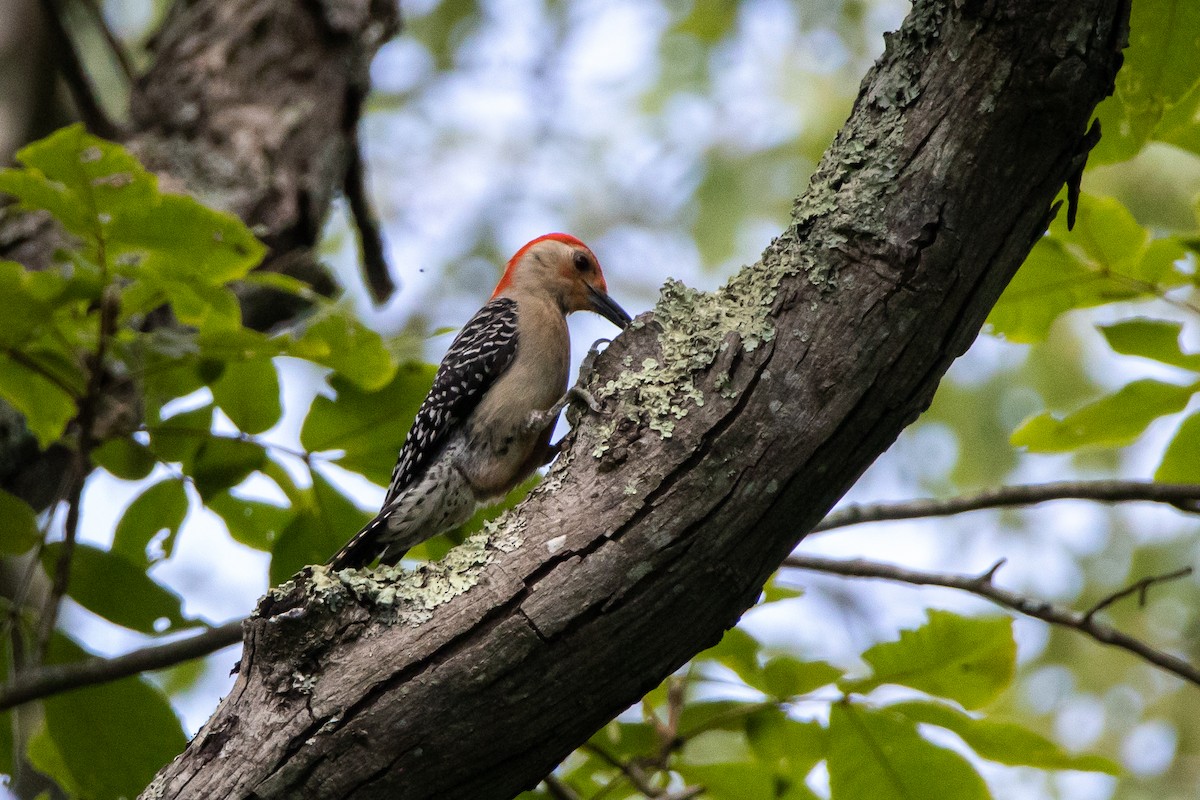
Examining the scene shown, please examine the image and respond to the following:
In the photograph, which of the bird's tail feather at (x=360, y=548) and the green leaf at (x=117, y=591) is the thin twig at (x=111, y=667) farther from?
the bird's tail feather at (x=360, y=548)

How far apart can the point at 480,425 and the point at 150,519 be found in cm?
144

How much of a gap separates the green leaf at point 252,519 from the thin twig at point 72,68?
8.88 ft

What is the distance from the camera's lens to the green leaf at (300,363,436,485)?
4027 mm

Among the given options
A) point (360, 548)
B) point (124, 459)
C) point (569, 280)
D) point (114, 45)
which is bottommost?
point (124, 459)

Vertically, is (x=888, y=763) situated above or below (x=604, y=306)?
below

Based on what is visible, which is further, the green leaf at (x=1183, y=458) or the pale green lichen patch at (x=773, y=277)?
the green leaf at (x=1183, y=458)

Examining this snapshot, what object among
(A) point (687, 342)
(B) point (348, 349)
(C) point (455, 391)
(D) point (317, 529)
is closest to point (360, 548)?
(D) point (317, 529)

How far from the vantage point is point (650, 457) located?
2562mm

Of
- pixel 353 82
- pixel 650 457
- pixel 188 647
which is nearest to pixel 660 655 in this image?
pixel 650 457

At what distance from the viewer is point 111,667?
3561 millimetres

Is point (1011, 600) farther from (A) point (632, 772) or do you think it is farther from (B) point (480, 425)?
(B) point (480, 425)

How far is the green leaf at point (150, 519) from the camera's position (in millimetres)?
4207

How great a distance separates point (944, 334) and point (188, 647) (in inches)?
104

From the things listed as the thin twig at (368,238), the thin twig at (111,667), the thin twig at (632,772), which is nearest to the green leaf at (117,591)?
the thin twig at (111,667)
